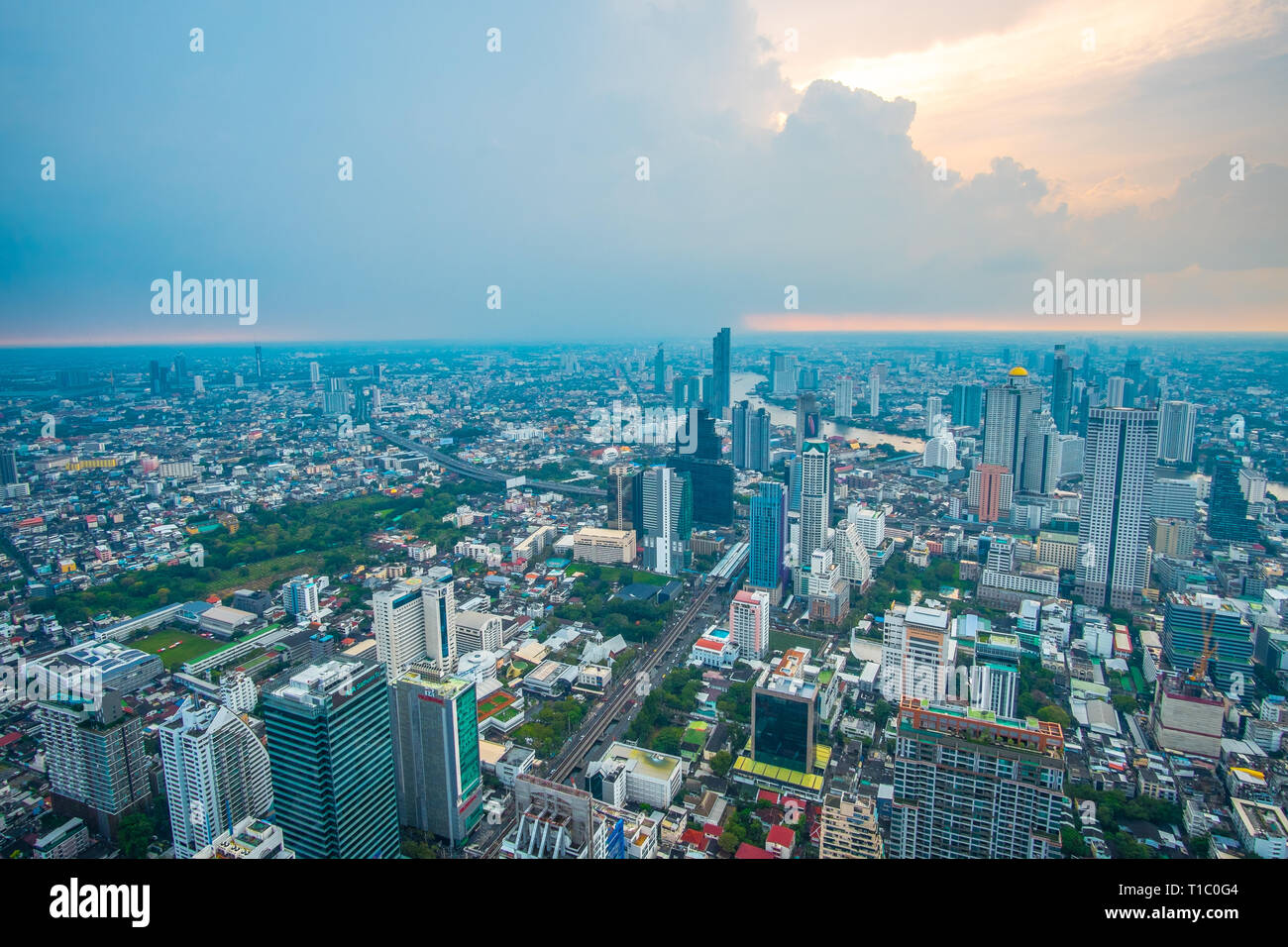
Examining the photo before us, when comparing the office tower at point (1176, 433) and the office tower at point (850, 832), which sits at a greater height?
the office tower at point (1176, 433)

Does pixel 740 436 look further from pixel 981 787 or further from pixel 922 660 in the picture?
pixel 981 787

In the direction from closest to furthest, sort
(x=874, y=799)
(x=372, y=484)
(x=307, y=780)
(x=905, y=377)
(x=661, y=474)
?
1. (x=307, y=780)
2. (x=874, y=799)
3. (x=661, y=474)
4. (x=372, y=484)
5. (x=905, y=377)

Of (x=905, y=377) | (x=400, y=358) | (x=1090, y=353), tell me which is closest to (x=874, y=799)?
(x=1090, y=353)

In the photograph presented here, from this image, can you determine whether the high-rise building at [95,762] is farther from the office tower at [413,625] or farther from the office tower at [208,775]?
the office tower at [413,625]

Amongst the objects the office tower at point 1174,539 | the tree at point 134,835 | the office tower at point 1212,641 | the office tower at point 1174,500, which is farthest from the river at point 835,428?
the tree at point 134,835

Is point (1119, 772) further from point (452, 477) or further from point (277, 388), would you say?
point (277, 388)
